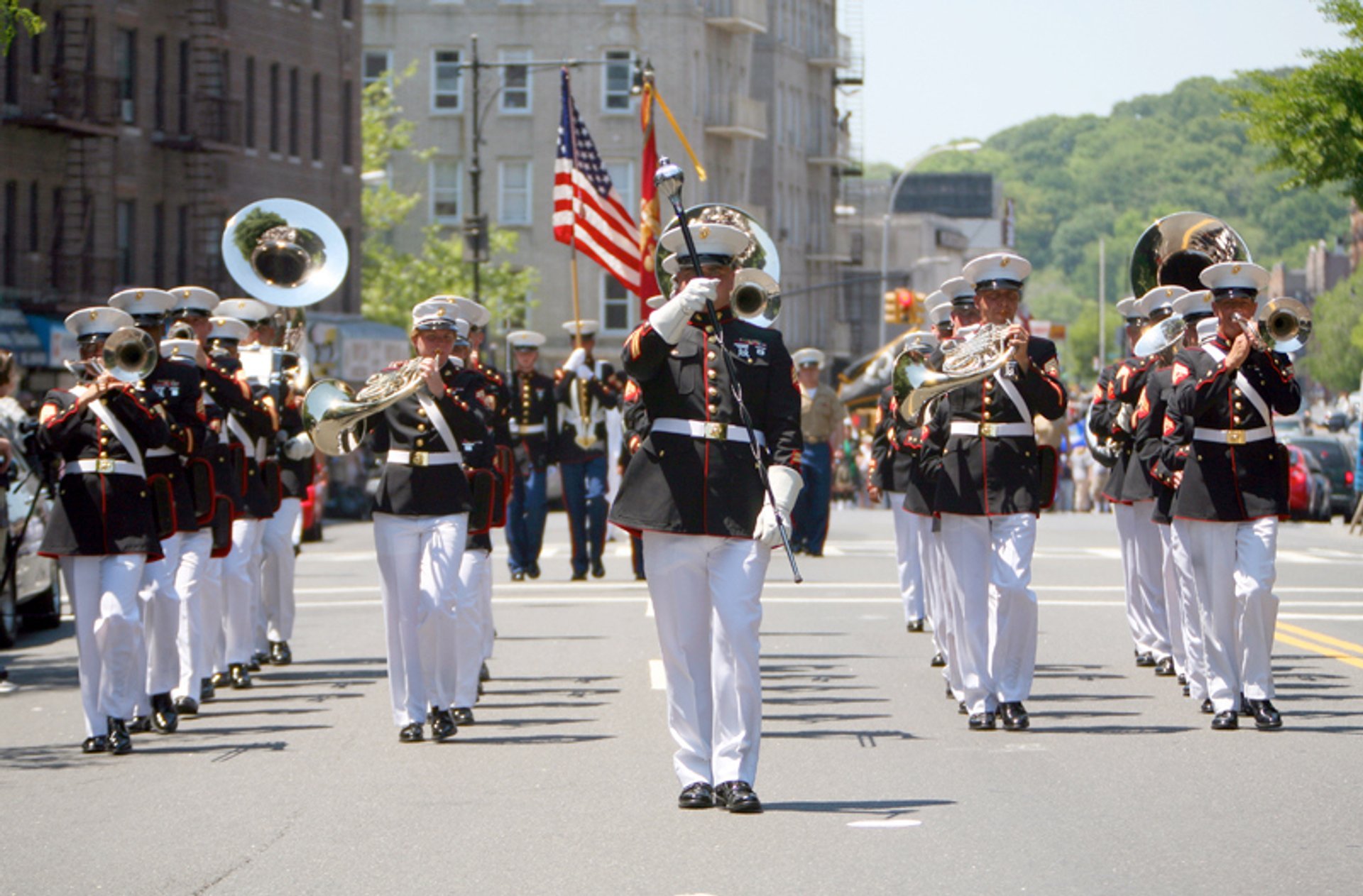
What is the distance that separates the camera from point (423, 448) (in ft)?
40.1

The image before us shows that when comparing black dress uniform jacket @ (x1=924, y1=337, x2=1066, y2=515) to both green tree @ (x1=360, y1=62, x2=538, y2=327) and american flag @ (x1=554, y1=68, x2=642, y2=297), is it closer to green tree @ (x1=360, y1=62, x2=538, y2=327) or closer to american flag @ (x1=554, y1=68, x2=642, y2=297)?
american flag @ (x1=554, y1=68, x2=642, y2=297)

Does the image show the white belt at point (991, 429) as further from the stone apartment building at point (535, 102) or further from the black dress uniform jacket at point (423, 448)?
the stone apartment building at point (535, 102)

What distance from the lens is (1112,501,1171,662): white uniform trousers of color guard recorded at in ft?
48.8

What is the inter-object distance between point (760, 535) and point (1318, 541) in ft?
78.6

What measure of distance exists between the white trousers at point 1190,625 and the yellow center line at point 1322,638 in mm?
3549

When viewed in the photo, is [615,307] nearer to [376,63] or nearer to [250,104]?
[376,63]

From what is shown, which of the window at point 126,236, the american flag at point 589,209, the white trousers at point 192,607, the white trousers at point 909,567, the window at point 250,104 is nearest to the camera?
the white trousers at point 192,607

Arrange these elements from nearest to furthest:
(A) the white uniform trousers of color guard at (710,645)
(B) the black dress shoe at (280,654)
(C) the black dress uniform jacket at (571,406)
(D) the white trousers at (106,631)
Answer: (A) the white uniform trousers of color guard at (710,645) < (D) the white trousers at (106,631) < (B) the black dress shoe at (280,654) < (C) the black dress uniform jacket at (571,406)

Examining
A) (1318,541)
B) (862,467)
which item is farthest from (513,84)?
(1318,541)

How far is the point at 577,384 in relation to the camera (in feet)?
70.6

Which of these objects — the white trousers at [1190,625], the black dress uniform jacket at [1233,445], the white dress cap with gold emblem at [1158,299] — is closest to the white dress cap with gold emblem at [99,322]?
the black dress uniform jacket at [1233,445]

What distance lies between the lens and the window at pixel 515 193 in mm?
78688

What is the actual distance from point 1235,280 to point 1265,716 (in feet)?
6.79

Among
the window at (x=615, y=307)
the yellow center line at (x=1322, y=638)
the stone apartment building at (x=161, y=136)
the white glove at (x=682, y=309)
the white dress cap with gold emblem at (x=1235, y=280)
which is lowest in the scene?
the yellow center line at (x=1322, y=638)
